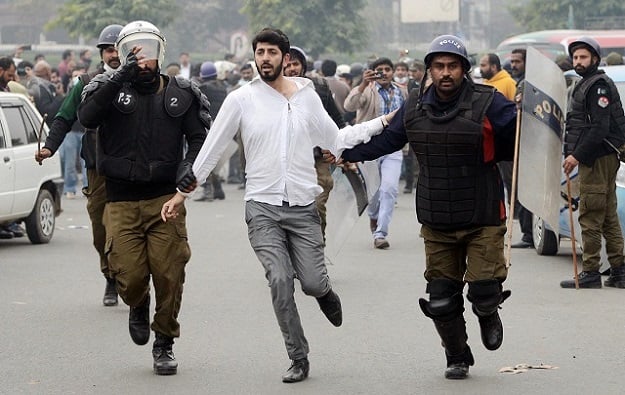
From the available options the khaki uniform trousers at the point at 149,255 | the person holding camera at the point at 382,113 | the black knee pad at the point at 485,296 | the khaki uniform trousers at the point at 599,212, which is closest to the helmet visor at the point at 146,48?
the khaki uniform trousers at the point at 149,255

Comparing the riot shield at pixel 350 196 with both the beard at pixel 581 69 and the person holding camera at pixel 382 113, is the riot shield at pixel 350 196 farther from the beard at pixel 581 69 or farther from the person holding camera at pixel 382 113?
the person holding camera at pixel 382 113

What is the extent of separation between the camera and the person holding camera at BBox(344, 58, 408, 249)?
14469mm

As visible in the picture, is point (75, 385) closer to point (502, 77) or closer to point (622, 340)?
point (622, 340)

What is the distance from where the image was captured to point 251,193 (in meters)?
7.77

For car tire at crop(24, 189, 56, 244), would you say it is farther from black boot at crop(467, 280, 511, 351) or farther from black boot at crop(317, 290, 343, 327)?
black boot at crop(467, 280, 511, 351)

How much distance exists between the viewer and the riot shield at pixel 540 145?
770 centimetres

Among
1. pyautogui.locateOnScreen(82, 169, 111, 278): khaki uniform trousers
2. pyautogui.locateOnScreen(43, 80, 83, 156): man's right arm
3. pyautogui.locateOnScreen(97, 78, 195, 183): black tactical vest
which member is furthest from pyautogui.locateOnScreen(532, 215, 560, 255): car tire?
pyautogui.locateOnScreen(97, 78, 195, 183): black tactical vest

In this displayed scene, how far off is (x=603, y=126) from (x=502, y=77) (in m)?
5.43

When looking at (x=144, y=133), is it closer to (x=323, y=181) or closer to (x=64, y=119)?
(x=64, y=119)

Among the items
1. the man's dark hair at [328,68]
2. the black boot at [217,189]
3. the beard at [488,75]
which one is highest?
the beard at [488,75]

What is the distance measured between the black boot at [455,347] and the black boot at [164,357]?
1467mm

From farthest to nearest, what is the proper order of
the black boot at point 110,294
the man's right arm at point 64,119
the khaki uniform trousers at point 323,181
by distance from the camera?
the khaki uniform trousers at point 323,181
the black boot at point 110,294
the man's right arm at point 64,119

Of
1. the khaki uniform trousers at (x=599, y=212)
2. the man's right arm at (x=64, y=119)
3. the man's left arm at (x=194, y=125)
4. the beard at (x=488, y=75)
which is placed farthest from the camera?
the beard at (x=488, y=75)

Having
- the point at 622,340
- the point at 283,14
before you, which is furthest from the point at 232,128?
the point at 283,14
